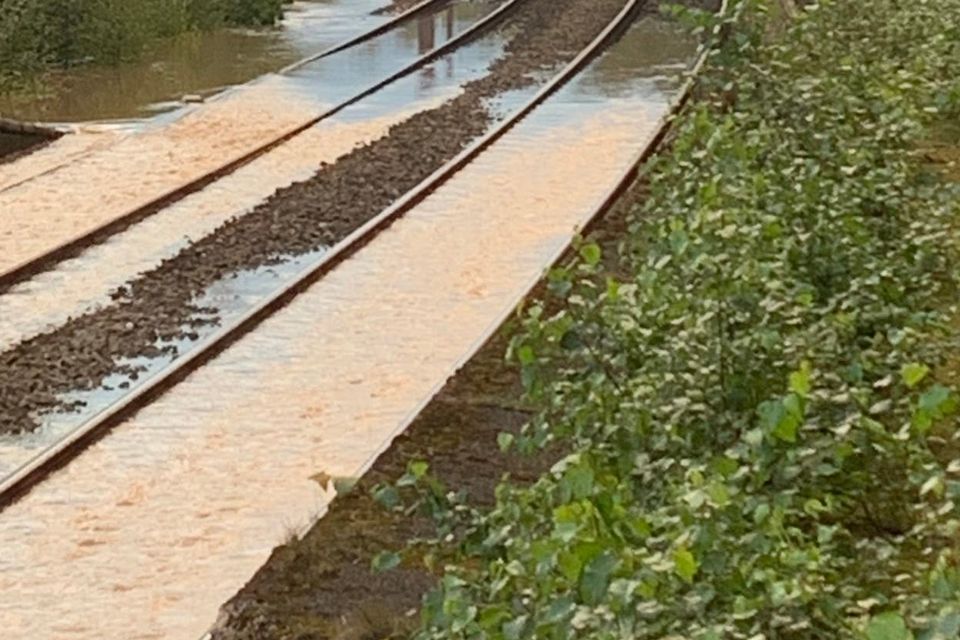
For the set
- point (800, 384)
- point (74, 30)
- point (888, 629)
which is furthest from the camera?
point (74, 30)

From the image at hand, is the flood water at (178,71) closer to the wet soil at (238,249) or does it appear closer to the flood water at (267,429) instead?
the wet soil at (238,249)

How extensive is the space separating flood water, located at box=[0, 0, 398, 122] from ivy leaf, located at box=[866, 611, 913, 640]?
623 inches

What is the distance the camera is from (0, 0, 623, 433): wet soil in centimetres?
1027

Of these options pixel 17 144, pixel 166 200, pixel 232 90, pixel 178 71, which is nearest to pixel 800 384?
pixel 166 200

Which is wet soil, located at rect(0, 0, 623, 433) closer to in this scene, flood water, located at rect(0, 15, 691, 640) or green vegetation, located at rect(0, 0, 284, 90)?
flood water, located at rect(0, 15, 691, 640)

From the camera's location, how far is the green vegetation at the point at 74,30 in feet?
66.3

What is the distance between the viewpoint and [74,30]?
2111cm

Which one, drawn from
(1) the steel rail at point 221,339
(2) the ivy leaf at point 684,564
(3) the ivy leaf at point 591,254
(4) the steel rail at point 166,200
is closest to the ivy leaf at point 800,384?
(2) the ivy leaf at point 684,564

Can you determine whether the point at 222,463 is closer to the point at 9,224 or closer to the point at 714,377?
the point at 714,377

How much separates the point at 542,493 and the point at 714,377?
3.62ft

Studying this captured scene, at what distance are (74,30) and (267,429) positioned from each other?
13.0 m

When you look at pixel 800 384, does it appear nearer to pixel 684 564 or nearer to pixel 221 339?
pixel 684 564

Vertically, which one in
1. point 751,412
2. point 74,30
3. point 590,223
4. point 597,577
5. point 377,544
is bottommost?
point 74,30

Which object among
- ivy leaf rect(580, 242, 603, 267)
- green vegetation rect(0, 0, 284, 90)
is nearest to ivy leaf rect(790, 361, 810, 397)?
ivy leaf rect(580, 242, 603, 267)
